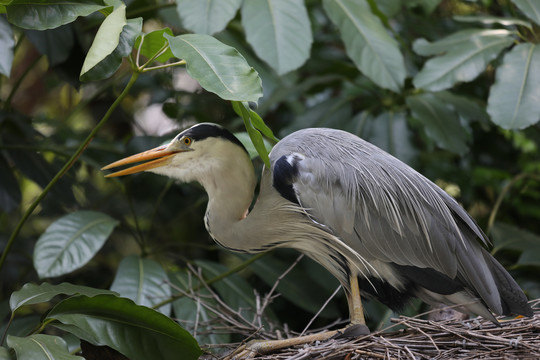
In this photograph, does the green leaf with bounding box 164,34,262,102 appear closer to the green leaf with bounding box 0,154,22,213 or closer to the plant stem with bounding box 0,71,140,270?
the plant stem with bounding box 0,71,140,270

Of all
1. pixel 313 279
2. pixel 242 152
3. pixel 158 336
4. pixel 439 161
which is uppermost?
pixel 242 152

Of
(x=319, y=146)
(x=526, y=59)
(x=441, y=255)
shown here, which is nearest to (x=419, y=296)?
(x=441, y=255)

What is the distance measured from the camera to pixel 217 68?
1426mm

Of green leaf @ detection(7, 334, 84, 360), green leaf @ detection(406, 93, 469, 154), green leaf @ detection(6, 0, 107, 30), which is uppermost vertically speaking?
green leaf @ detection(6, 0, 107, 30)

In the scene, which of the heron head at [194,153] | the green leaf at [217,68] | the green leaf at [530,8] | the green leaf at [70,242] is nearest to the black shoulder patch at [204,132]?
the heron head at [194,153]

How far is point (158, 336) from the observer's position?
1.68 metres

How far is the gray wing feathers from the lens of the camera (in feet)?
6.11

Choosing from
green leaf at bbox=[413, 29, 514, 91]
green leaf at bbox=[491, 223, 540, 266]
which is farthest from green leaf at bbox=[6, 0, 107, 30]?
green leaf at bbox=[491, 223, 540, 266]

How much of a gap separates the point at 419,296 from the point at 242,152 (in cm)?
74

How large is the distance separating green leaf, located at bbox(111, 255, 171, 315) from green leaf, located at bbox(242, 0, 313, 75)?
879 millimetres

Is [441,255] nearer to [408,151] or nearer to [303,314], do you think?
[408,151]

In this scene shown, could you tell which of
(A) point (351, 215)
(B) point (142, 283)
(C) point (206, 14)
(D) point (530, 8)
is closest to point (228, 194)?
(A) point (351, 215)

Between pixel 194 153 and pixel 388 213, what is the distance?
0.64 metres

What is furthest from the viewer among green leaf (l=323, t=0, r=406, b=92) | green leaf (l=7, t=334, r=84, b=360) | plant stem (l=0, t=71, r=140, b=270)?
green leaf (l=323, t=0, r=406, b=92)
